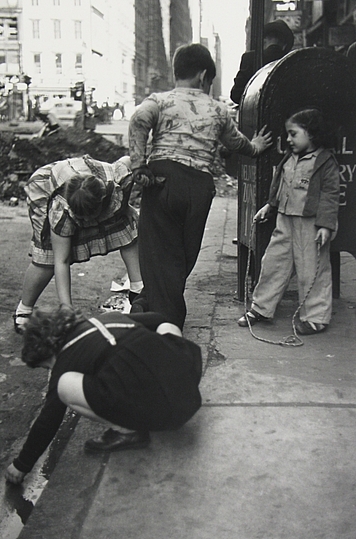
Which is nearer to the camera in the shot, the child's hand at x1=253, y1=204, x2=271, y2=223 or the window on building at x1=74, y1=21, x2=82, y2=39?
the child's hand at x1=253, y1=204, x2=271, y2=223

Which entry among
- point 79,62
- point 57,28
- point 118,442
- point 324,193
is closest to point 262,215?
point 324,193

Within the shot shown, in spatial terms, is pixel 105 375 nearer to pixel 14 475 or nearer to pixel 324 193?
pixel 14 475

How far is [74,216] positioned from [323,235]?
1.51m

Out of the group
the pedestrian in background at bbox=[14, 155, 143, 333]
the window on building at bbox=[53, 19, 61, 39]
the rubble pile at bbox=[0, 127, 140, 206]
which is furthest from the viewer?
the window on building at bbox=[53, 19, 61, 39]

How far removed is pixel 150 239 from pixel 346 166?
57.8 inches

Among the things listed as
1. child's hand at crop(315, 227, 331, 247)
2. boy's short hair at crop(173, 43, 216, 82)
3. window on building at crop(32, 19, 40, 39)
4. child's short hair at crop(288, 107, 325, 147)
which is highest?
window on building at crop(32, 19, 40, 39)

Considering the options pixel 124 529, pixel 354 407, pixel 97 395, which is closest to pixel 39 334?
pixel 97 395

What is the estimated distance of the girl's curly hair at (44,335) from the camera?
2703mm

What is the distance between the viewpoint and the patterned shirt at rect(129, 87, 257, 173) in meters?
3.97

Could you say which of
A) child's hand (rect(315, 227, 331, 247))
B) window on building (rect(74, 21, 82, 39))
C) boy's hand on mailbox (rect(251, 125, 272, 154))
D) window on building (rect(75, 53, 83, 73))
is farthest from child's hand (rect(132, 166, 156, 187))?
window on building (rect(74, 21, 82, 39))

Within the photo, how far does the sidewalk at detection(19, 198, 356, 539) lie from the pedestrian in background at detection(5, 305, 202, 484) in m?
0.19

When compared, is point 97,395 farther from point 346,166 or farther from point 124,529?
point 346,166

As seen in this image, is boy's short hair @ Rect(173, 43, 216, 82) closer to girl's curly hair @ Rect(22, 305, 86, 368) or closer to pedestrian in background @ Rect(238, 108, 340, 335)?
pedestrian in background @ Rect(238, 108, 340, 335)

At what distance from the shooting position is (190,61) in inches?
157
